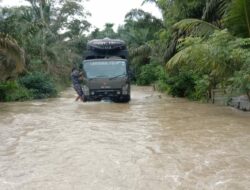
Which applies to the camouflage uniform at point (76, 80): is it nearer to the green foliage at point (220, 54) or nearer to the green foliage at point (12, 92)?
the green foliage at point (12, 92)

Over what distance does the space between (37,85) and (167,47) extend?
23.1 feet

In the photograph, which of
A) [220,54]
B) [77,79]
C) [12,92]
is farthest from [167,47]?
[220,54]

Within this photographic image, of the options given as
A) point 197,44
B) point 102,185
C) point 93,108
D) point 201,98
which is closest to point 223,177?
point 102,185

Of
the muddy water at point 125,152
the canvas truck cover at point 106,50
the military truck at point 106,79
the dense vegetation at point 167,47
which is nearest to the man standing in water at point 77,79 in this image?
the military truck at point 106,79

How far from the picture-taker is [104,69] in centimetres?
1866

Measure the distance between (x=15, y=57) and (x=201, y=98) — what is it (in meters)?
8.17

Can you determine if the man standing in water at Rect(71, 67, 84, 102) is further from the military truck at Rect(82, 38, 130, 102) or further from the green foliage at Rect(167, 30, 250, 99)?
the green foliage at Rect(167, 30, 250, 99)

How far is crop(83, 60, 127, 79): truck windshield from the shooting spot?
1852cm

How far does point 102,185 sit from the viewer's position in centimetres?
577

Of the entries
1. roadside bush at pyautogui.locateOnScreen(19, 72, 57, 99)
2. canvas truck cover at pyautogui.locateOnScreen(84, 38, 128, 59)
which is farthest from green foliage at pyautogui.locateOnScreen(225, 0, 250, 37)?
roadside bush at pyautogui.locateOnScreen(19, 72, 57, 99)

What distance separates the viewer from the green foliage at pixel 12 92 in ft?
68.5

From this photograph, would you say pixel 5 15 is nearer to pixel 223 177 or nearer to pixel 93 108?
pixel 93 108

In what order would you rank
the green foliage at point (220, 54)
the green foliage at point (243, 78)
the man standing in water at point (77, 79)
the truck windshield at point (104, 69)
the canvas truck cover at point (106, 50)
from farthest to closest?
the canvas truck cover at point (106, 50) → the man standing in water at point (77, 79) → the truck windshield at point (104, 69) → the green foliage at point (220, 54) → the green foliage at point (243, 78)

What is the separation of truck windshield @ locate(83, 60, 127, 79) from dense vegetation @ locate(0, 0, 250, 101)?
1937 mm
